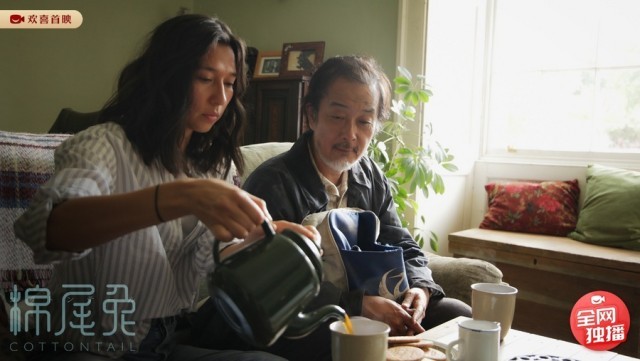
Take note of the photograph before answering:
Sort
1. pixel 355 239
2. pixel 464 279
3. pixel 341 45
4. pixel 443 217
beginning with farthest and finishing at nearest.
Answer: pixel 341 45 < pixel 443 217 < pixel 464 279 < pixel 355 239

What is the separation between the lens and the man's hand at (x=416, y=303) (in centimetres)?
129

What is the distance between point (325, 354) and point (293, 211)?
38 centimetres

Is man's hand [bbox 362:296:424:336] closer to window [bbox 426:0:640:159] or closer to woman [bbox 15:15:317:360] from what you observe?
woman [bbox 15:15:317:360]

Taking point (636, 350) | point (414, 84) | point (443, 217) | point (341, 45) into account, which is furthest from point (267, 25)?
point (636, 350)

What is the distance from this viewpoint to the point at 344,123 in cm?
142

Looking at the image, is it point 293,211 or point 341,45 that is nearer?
point 293,211

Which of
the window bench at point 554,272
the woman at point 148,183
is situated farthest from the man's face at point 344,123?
the window bench at point 554,272

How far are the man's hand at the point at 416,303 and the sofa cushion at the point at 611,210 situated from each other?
4.63 ft

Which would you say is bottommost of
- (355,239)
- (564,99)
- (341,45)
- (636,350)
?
(636,350)

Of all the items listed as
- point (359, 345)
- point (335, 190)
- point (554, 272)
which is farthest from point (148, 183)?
point (554, 272)

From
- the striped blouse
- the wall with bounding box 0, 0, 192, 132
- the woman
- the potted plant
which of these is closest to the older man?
the woman

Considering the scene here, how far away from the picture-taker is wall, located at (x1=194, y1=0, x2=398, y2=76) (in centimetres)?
299

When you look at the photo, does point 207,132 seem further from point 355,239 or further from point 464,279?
point 464,279

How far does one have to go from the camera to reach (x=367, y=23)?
3.08 metres
